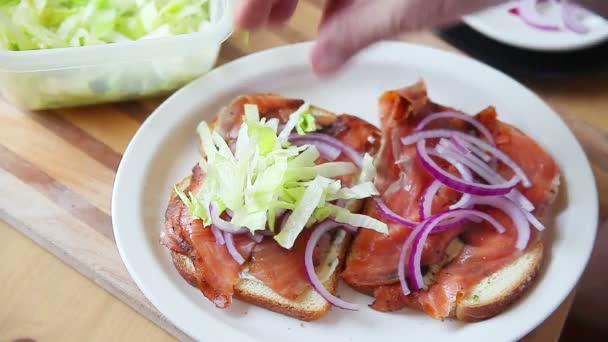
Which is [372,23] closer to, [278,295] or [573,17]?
[278,295]

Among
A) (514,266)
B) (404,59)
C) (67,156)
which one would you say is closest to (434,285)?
(514,266)

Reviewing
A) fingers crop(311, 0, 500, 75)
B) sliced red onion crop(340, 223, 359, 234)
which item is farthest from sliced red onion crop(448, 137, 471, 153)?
fingers crop(311, 0, 500, 75)

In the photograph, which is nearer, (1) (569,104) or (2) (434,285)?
(2) (434,285)

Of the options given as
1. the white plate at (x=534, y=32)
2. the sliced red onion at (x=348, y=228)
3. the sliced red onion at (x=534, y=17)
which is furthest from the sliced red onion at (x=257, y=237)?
the sliced red onion at (x=534, y=17)

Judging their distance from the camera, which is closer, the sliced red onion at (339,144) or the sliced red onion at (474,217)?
the sliced red onion at (474,217)

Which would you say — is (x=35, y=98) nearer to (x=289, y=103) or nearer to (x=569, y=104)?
(x=289, y=103)

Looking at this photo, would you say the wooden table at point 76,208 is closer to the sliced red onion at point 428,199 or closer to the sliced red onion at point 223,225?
the sliced red onion at point 223,225

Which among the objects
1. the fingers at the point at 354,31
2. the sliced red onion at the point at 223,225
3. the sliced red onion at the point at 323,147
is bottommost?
the sliced red onion at the point at 223,225

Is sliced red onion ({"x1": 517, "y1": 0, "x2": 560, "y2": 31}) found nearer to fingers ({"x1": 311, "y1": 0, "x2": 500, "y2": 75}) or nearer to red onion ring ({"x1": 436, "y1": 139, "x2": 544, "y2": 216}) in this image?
red onion ring ({"x1": 436, "y1": 139, "x2": 544, "y2": 216})
